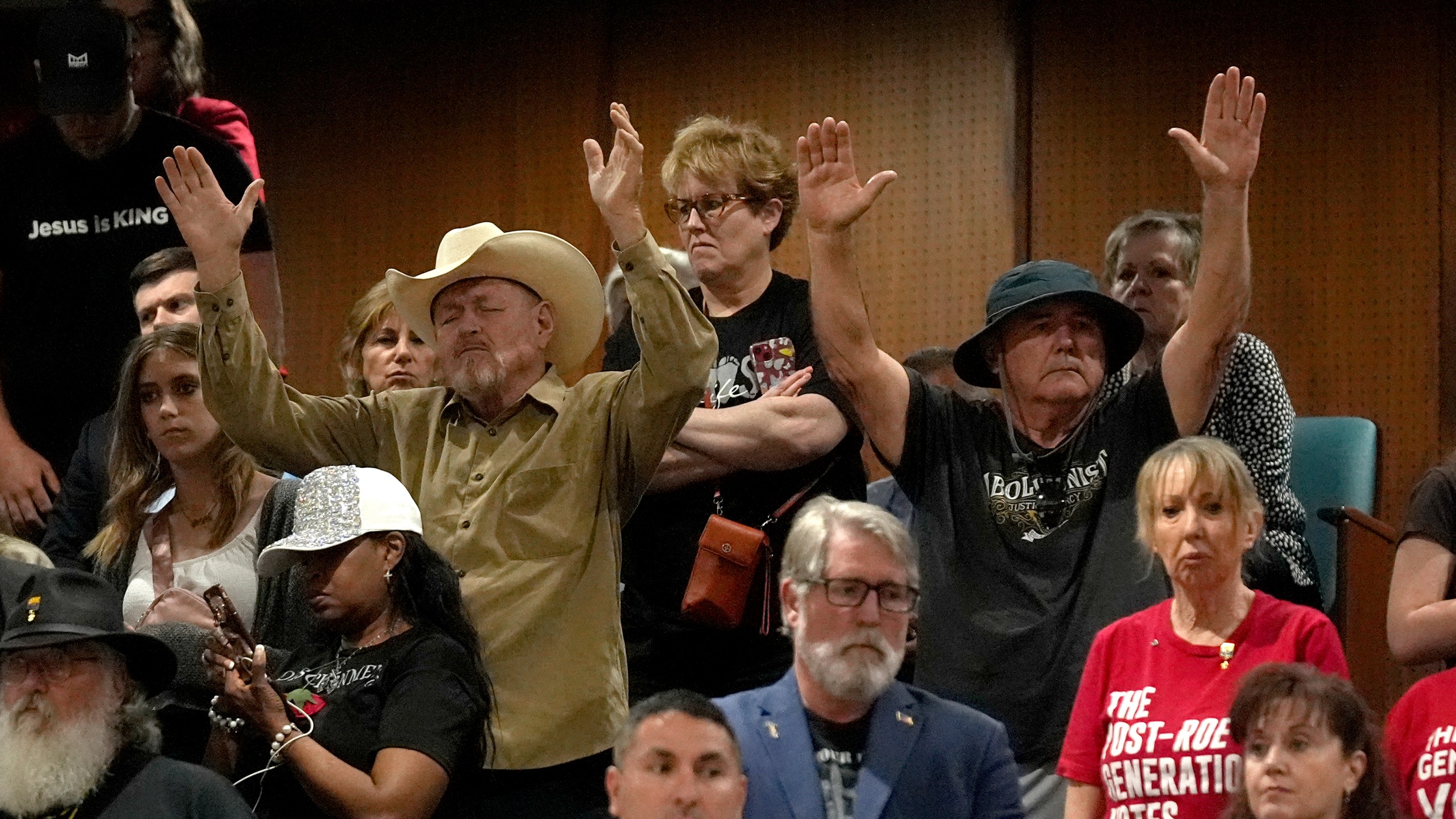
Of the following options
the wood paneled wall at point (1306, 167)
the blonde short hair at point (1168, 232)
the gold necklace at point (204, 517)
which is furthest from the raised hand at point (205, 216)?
the wood paneled wall at point (1306, 167)

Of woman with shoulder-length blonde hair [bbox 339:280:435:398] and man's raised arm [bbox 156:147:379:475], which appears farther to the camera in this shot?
woman with shoulder-length blonde hair [bbox 339:280:435:398]

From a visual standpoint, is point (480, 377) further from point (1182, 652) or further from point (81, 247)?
point (81, 247)

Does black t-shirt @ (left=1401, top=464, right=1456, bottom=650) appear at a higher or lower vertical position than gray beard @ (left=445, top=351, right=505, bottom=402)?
lower

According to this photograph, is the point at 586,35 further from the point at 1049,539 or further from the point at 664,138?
the point at 1049,539

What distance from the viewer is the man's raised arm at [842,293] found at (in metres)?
3.57

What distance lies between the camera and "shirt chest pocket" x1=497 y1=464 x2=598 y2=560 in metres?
3.41

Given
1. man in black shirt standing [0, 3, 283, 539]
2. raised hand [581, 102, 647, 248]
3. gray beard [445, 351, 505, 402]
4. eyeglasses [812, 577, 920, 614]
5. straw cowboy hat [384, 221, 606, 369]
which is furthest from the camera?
man in black shirt standing [0, 3, 283, 539]

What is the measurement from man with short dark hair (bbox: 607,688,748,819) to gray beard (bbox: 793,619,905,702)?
9.2 inches

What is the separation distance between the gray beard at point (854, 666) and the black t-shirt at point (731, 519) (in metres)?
0.60

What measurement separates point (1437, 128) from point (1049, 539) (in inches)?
105

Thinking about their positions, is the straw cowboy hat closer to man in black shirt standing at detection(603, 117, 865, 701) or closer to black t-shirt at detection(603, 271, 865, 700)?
man in black shirt standing at detection(603, 117, 865, 701)

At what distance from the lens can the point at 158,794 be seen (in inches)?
121

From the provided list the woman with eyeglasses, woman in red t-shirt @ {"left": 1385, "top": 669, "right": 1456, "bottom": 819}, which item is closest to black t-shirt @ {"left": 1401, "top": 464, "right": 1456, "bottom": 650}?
woman in red t-shirt @ {"left": 1385, "top": 669, "right": 1456, "bottom": 819}

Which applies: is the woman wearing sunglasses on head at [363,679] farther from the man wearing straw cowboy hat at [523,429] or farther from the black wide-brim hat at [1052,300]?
the black wide-brim hat at [1052,300]
